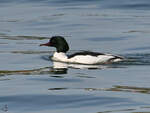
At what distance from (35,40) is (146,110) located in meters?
12.2

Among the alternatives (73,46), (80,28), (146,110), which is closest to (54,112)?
(146,110)

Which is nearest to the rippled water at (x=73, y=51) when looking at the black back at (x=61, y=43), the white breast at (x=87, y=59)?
the white breast at (x=87, y=59)

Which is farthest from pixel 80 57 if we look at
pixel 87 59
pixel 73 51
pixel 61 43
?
pixel 73 51

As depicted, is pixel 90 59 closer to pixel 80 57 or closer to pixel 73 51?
pixel 80 57

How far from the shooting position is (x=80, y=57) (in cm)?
2047

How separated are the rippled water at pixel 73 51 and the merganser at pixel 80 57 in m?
0.28

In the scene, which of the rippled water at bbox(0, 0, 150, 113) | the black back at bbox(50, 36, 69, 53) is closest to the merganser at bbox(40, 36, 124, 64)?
the black back at bbox(50, 36, 69, 53)

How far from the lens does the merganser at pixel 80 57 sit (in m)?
19.9

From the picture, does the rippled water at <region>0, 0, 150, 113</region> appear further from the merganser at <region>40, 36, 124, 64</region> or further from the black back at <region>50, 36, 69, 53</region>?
the black back at <region>50, 36, 69, 53</region>

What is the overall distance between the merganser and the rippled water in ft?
0.92

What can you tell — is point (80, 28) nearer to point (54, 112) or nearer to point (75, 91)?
point (75, 91)

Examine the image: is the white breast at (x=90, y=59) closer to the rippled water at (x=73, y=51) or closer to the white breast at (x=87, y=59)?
the white breast at (x=87, y=59)

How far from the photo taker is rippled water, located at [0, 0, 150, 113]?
45.9 feet

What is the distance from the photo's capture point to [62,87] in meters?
15.8
